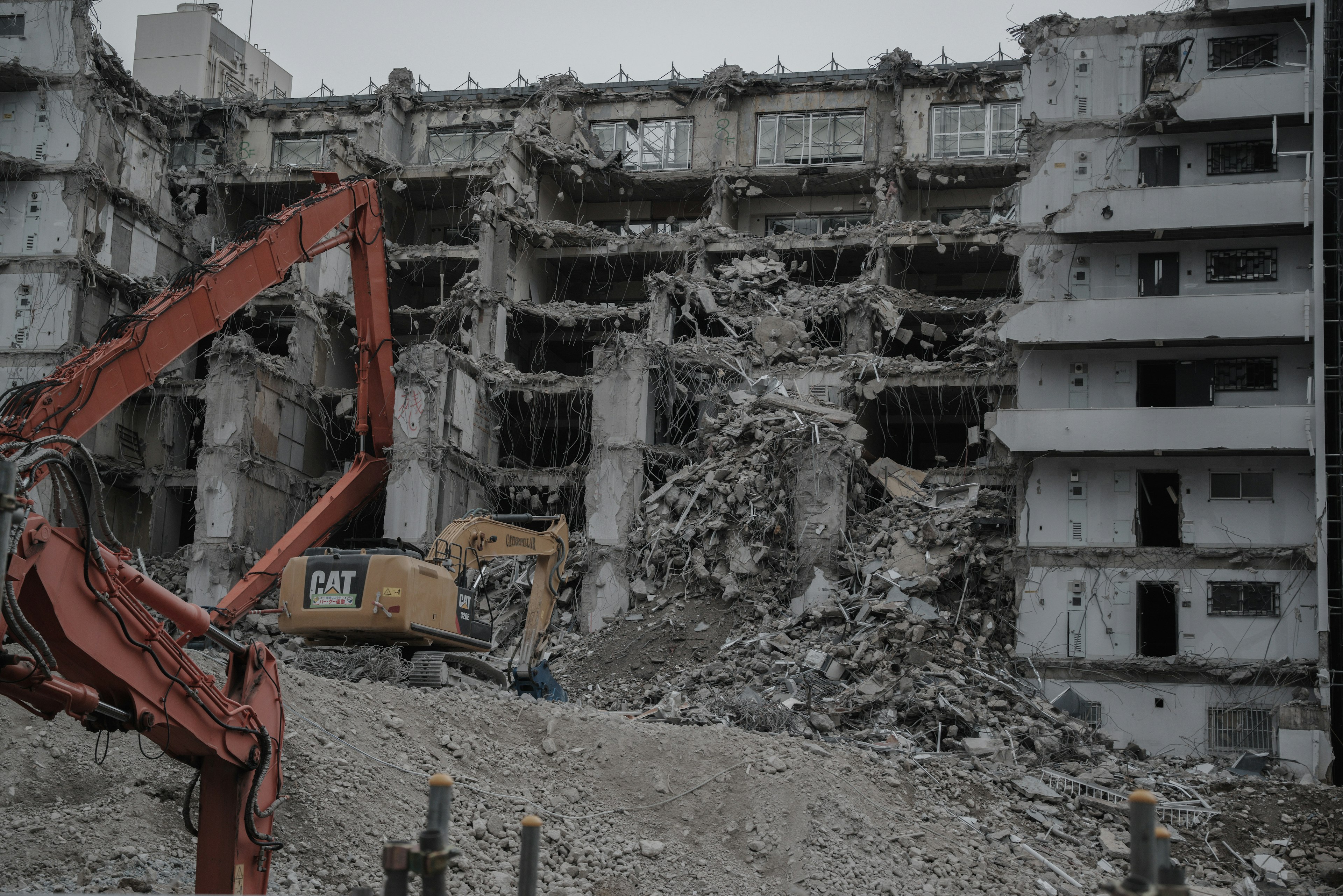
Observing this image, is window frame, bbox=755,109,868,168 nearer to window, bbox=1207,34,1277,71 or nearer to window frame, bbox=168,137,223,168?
window, bbox=1207,34,1277,71

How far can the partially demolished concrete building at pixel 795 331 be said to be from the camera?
25.9 metres

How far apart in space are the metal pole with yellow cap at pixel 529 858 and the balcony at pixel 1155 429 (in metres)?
21.2

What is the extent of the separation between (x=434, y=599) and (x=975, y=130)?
25951 millimetres

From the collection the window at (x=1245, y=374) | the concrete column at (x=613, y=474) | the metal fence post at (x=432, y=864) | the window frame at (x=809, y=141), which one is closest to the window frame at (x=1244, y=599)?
the window at (x=1245, y=374)

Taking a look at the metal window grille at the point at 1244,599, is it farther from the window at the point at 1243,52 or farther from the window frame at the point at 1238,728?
the window at the point at 1243,52

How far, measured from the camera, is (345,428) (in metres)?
36.6

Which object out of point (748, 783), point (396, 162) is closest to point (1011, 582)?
point (748, 783)

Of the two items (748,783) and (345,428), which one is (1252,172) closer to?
(748,783)

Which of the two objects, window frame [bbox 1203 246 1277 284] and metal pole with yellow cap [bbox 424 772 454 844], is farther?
window frame [bbox 1203 246 1277 284]

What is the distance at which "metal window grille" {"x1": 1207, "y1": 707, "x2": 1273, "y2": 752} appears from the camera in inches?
968

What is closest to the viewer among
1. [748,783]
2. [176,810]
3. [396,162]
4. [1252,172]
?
[176,810]

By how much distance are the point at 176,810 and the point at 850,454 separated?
667 inches

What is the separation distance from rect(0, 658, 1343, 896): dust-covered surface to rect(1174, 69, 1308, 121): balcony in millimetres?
13436

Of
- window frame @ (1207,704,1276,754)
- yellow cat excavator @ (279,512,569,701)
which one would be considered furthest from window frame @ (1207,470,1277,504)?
yellow cat excavator @ (279,512,569,701)
